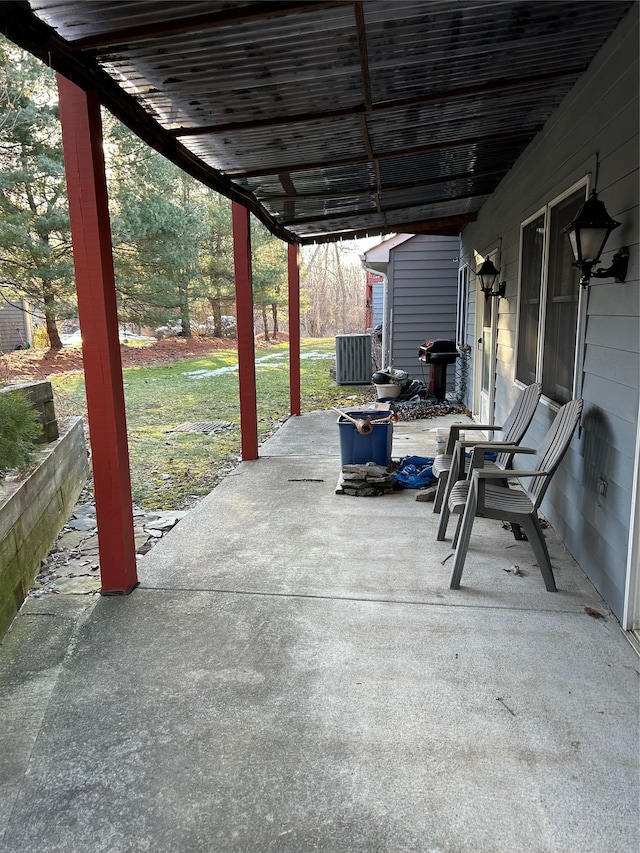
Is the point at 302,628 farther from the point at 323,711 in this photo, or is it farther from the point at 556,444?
the point at 556,444

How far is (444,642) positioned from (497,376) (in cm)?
393

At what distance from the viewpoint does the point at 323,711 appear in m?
2.03

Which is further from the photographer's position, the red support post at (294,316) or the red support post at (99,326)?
the red support post at (294,316)

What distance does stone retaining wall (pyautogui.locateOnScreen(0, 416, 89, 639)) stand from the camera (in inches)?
112

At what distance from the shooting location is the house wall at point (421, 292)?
383 inches

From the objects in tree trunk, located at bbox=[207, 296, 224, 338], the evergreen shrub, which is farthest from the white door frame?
tree trunk, located at bbox=[207, 296, 224, 338]

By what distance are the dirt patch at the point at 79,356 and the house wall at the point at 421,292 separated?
4757 millimetres

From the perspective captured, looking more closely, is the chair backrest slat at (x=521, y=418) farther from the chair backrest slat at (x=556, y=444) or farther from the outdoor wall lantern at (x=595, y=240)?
the outdoor wall lantern at (x=595, y=240)

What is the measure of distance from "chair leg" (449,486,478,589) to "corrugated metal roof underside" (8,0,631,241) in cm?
208

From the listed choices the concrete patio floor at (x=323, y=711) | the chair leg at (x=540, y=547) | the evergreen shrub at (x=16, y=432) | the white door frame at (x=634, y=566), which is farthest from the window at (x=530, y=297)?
the evergreen shrub at (x=16, y=432)

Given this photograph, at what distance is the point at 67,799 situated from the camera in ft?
5.54

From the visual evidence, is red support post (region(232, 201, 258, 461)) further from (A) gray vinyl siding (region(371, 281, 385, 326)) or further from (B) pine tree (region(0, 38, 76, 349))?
(A) gray vinyl siding (region(371, 281, 385, 326))

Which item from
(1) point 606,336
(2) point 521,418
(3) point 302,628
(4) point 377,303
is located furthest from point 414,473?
(4) point 377,303

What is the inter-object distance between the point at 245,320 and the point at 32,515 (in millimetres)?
2637
